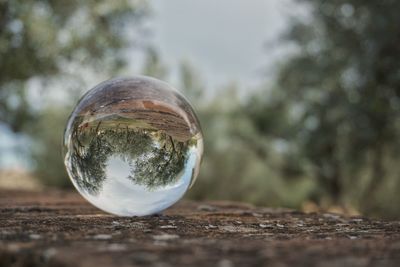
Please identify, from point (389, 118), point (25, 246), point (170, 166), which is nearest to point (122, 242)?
point (25, 246)

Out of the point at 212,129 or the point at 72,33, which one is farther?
the point at 212,129

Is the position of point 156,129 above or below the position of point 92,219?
above

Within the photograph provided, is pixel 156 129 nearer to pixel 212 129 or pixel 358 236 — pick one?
pixel 358 236

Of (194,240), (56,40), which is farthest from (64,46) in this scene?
(194,240)

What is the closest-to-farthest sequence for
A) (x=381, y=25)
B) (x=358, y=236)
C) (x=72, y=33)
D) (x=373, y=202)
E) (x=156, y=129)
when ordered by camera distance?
(x=358, y=236), (x=156, y=129), (x=381, y=25), (x=72, y=33), (x=373, y=202)

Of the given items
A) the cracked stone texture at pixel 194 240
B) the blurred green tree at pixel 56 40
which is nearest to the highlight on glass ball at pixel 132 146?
the cracked stone texture at pixel 194 240

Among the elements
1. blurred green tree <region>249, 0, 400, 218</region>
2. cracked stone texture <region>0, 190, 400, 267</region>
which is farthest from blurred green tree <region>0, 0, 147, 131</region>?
cracked stone texture <region>0, 190, 400, 267</region>

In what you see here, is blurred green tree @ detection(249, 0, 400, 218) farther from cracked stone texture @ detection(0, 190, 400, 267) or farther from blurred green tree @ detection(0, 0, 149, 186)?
cracked stone texture @ detection(0, 190, 400, 267)
